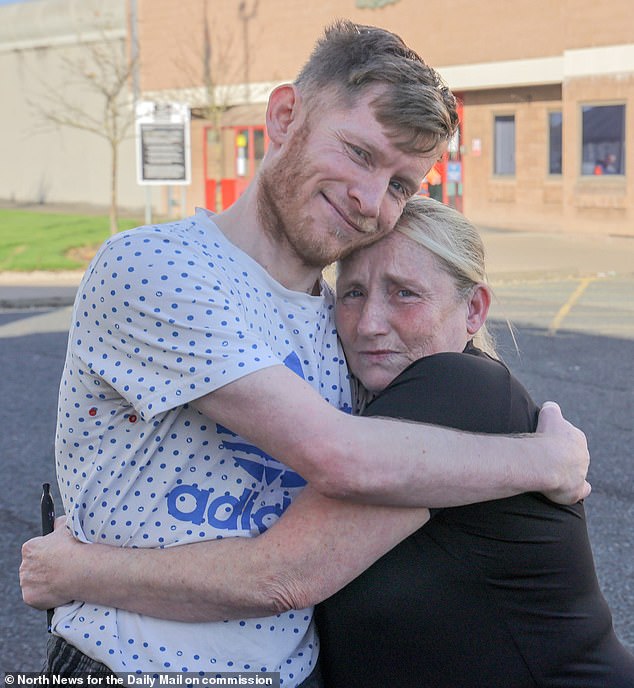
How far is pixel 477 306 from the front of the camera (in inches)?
95.2

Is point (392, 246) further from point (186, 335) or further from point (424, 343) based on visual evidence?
point (186, 335)

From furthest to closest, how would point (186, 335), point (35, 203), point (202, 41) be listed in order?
point (35, 203) → point (202, 41) → point (186, 335)

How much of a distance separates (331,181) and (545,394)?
6.47 m

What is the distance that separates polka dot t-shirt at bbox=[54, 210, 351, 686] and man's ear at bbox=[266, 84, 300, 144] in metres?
0.27

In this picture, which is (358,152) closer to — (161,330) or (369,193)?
(369,193)

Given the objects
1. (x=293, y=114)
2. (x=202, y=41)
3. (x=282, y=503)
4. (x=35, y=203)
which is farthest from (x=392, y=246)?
(x=35, y=203)

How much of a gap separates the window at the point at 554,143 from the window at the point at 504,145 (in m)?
1.14

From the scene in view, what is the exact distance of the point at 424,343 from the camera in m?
2.37

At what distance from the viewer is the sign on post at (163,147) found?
1934 centimetres

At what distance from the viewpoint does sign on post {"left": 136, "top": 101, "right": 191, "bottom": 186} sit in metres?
19.3

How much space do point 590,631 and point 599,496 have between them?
396cm

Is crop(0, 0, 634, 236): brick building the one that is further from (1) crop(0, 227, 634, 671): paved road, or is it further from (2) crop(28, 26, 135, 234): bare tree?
(1) crop(0, 227, 634, 671): paved road

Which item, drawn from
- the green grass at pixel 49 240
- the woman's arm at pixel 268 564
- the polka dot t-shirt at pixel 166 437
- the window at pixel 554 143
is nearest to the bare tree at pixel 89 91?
the green grass at pixel 49 240

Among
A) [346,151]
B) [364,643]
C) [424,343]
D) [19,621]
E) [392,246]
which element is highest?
[346,151]
